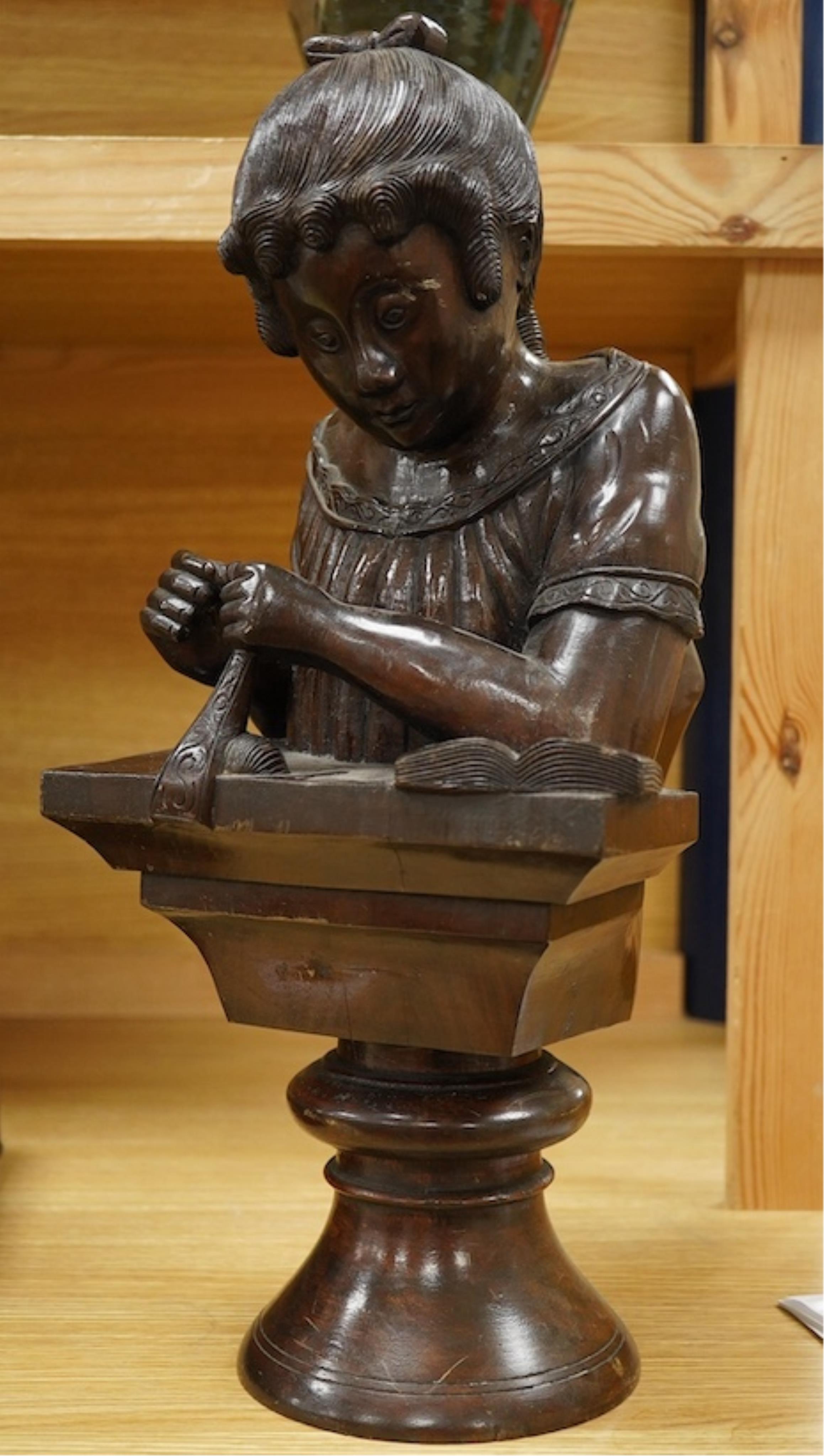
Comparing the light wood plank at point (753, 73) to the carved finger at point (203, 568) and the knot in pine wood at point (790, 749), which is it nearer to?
the knot in pine wood at point (790, 749)

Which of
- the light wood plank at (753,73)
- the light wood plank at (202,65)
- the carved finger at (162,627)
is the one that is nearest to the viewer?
the carved finger at (162,627)

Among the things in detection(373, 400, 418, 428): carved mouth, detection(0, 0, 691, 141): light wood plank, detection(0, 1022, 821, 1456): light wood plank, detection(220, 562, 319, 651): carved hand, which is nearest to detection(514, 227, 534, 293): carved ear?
detection(373, 400, 418, 428): carved mouth

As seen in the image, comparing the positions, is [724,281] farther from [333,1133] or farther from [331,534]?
[333,1133]

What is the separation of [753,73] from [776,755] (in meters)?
0.53

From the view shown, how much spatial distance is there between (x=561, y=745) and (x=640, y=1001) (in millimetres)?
1064

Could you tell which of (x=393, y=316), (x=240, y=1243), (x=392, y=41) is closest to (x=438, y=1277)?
(x=240, y=1243)

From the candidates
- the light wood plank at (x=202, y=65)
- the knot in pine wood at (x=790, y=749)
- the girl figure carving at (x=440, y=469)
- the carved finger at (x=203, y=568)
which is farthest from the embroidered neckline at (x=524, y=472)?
the light wood plank at (x=202, y=65)

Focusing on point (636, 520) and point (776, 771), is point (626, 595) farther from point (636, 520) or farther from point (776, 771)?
point (776, 771)

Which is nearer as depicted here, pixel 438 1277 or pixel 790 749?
pixel 438 1277

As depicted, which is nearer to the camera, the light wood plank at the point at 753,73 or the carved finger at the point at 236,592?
the carved finger at the point at 236,592

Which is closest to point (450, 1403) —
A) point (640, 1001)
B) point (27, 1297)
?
point (27, 1297)

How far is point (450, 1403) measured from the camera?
35.1 inches

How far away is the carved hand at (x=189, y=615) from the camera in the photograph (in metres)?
0.94

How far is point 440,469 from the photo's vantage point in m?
0.99
